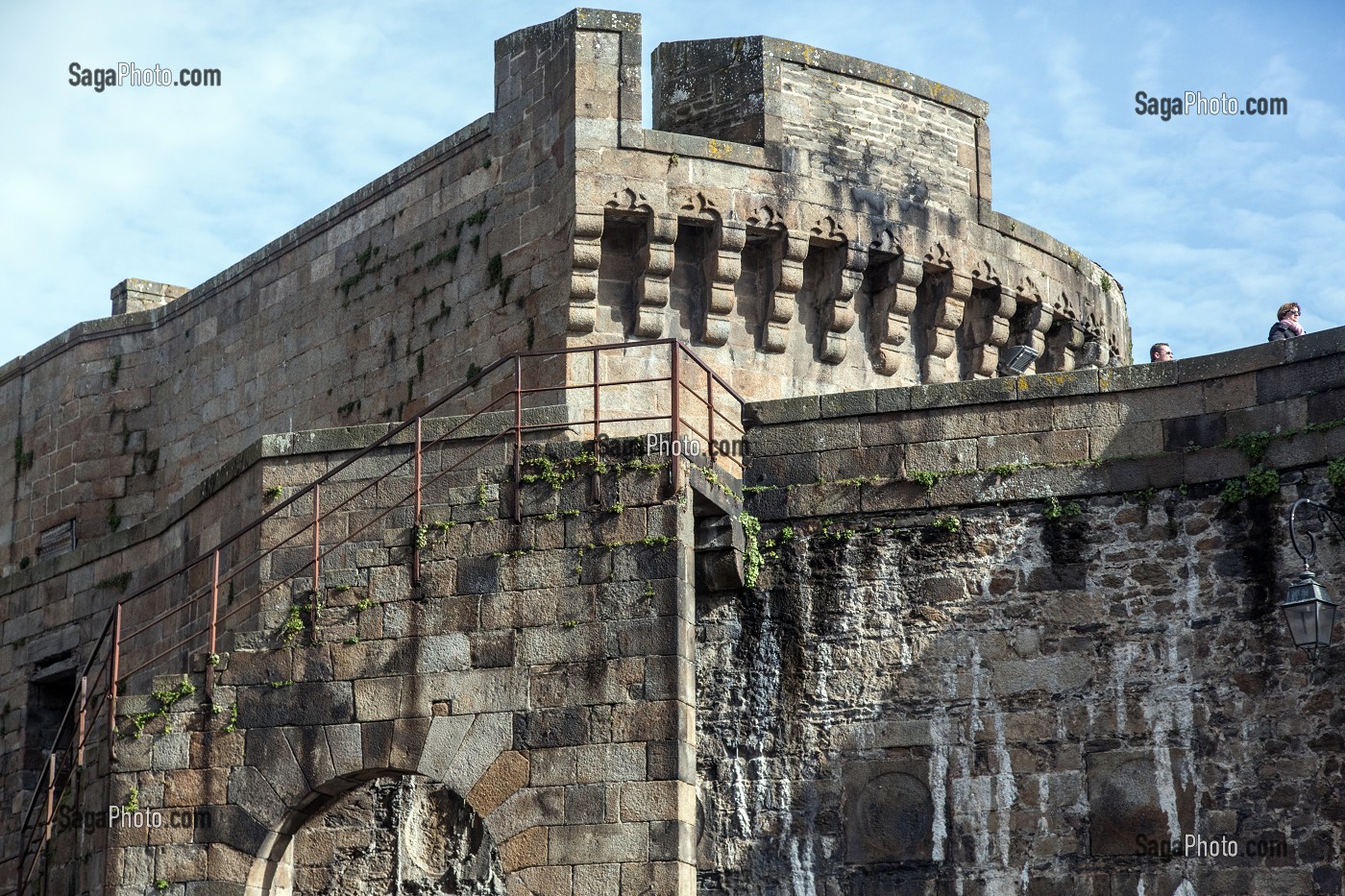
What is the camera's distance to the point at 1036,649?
14859 millimetres

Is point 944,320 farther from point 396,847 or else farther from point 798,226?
point 396,847

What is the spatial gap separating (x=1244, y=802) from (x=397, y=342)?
866 cm

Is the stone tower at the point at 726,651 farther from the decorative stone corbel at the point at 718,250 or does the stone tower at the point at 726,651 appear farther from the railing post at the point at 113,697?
the decorative stone corbel at the point at 718,250

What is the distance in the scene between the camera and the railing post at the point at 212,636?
15.0 meters

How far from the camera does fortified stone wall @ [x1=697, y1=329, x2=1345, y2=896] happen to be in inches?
560

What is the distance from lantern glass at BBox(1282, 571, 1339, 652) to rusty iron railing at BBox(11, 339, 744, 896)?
379cm

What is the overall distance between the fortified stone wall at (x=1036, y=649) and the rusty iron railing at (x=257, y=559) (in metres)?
1.25

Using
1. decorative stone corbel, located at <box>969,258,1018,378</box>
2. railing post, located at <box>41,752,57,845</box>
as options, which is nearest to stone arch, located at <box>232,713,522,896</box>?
railing post, located at <box>41,752,57,845</box>

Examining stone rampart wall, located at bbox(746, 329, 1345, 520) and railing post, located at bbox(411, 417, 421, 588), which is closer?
stone rampart wall, located at bbox(746, 329, 1345, 520)

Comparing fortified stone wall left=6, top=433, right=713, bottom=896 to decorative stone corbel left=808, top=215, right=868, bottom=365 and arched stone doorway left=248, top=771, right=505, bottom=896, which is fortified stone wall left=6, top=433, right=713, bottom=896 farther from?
decorative stone corbel left=808, top=215, right=868, bottom=365

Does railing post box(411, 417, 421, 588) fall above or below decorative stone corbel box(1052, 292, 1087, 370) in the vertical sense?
below

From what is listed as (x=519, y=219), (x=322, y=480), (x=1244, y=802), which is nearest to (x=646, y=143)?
(x=519, y=219)

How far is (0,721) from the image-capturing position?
19594 millimetres

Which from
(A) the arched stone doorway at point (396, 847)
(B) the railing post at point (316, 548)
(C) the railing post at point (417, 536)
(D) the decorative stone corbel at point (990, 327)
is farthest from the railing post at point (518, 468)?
(D) the decorative stone corbel at point (990, 327)
